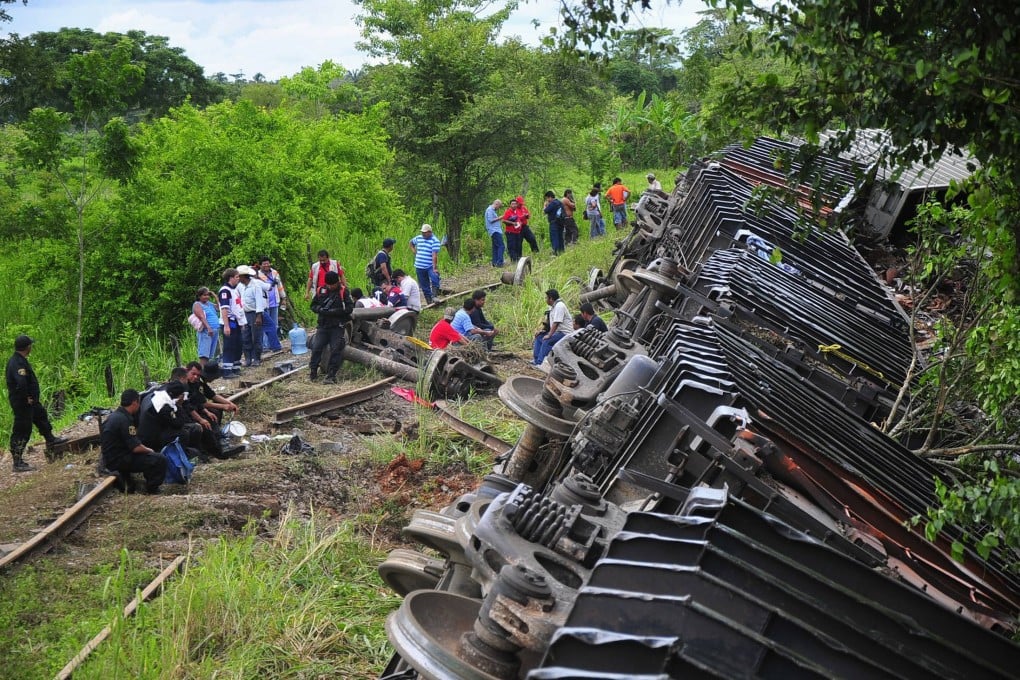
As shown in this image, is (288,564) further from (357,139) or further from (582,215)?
(582,215)

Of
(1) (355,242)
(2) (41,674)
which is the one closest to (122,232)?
(1) (355,242)

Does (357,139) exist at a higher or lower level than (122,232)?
higher

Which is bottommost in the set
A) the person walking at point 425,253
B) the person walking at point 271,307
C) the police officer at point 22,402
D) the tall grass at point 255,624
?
the police officer at point 22,402

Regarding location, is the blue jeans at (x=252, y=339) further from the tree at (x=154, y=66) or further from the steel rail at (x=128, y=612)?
the tree at (x=154, y=66)

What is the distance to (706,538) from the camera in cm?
348

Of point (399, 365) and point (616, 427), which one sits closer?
point (616, 427)

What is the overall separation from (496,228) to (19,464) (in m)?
12.5

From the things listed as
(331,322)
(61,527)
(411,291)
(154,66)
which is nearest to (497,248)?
(411,291)

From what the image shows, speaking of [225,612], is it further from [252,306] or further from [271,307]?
[271,307]

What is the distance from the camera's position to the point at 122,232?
19.0 meters

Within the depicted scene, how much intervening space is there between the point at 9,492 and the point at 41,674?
404 cm

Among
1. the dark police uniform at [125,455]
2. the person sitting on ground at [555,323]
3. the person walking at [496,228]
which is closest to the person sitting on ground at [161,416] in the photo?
the dark police uniform at [125,455]

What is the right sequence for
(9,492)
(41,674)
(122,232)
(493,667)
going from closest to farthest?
(493,667)
(41,674)
(9,492)
(122,232)

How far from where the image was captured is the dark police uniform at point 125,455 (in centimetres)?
962
